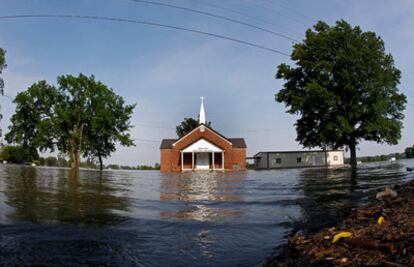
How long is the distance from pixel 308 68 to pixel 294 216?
115 feet

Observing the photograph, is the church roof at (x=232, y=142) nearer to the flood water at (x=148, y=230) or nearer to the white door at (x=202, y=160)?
the white door at (x=202, y=160)

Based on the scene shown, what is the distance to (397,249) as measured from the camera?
265cm

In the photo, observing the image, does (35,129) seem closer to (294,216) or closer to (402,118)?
(402,118)

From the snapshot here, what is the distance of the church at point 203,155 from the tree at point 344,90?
1124 cm

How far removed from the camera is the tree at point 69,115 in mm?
52094

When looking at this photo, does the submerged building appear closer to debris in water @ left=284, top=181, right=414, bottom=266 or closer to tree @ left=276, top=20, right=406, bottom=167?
tree @ left=276, top=20, right=406, bottom=167

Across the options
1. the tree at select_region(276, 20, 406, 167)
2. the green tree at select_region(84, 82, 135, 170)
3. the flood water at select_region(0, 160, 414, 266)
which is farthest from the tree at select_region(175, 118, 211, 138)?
the flood water at select_region(0, 160, 414, 266)

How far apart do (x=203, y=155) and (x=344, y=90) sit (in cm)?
2094

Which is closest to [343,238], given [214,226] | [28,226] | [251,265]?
[251,265]

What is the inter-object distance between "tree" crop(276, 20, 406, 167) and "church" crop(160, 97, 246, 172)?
11241 mm

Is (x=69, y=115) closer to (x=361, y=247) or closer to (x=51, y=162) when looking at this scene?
(x=51, y=162)

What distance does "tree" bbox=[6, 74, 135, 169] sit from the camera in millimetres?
52094

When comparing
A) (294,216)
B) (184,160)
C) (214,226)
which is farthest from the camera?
(184,160)

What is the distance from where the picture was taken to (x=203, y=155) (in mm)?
49281
